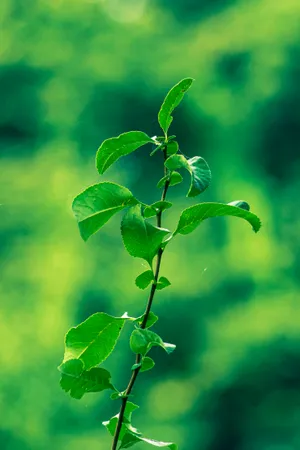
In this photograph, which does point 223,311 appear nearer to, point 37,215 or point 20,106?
point 37,215

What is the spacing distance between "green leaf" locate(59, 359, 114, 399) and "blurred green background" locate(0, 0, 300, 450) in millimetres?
680


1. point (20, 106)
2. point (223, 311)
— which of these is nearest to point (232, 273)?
point (223, 311)

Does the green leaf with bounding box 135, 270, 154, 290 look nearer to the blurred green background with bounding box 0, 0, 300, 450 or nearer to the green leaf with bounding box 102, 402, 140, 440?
the green leaf with bounding box 102, 402, 140, 440

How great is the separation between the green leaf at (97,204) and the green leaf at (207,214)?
0.06 meters

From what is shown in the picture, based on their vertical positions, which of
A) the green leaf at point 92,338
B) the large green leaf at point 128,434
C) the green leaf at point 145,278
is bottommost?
the large green leaf at point 128,434

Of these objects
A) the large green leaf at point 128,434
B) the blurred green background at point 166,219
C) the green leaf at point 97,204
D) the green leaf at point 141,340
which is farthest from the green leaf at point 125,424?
the blurred green background at point 166,219

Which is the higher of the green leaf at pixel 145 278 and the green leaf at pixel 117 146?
the green leaf at pixel 117 146

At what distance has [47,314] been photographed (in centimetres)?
145

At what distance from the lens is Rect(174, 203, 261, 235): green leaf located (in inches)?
26.7

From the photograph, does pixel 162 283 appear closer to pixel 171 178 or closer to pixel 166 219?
pixel 171 178

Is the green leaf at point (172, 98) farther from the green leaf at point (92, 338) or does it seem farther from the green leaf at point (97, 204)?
the green leaf at point (92, 338)

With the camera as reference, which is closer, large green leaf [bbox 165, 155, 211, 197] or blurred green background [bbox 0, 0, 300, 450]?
large green leaf [bbox 165, 155, 211, 197]

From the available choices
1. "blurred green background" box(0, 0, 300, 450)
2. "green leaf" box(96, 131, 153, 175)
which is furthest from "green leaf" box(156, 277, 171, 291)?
"blurred green background" box(0, 0, 300, 450)

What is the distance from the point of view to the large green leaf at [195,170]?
65 centimetres
